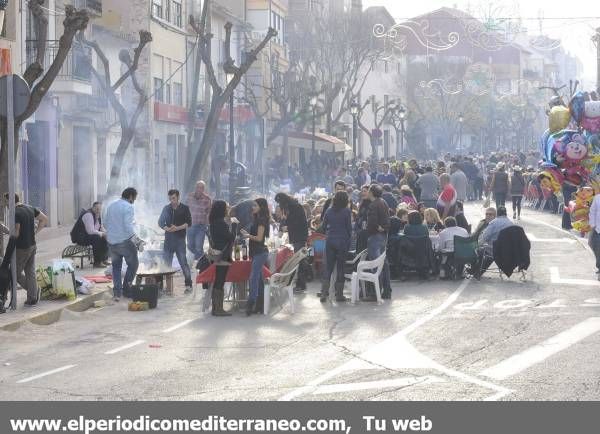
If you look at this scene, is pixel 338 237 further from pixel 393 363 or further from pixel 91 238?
pixel 91 238

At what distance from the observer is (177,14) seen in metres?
51.7

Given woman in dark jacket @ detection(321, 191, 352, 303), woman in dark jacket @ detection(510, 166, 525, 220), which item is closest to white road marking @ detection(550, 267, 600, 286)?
woman in dark jacket @ detection(321, 191, 352, 303)

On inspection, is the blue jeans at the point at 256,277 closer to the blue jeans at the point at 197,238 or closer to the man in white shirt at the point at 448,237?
the blue jeans at the point at 197,238

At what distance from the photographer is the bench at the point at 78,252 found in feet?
77.7

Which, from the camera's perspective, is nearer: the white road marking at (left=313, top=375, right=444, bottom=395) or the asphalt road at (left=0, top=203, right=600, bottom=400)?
the white road marking at (left=313, top=375, right=444, bottom=395)

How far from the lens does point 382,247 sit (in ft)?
63.4

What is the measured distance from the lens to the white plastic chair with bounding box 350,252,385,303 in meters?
18.4

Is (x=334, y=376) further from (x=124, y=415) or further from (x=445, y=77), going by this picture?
(x=445, y=77)

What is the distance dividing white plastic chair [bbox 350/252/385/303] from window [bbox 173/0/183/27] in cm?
3386

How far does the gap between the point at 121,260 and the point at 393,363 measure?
293 inches

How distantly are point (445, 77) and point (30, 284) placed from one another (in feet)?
256

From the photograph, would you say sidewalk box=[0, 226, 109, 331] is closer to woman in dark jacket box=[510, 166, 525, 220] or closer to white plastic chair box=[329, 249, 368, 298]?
white plastic chair box=[329, 249, 368, 298]

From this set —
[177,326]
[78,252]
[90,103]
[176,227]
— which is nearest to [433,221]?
[176,227]

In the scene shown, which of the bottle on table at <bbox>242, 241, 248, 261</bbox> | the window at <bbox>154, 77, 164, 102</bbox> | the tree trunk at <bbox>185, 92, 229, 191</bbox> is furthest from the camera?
the window at <bbox>154, 77, 164, 102</bbox>
